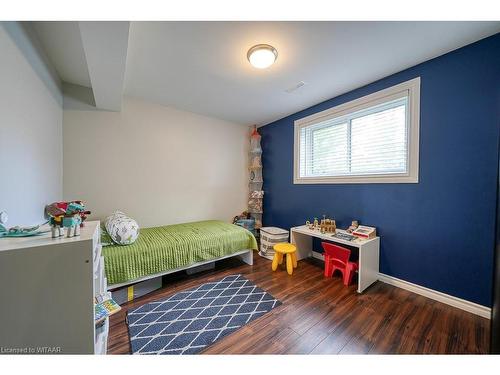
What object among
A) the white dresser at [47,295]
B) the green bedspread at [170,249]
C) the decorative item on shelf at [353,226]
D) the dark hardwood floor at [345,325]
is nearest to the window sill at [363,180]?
the decorative item on shelf at [353,226]

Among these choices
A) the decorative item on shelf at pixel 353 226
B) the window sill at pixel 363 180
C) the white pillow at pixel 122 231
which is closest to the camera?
the white pillow at pixel 122 231

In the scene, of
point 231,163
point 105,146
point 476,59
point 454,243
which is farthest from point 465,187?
point 105,146

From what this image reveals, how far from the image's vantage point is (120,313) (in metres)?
1.60

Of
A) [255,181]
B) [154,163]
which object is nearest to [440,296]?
[255,181]

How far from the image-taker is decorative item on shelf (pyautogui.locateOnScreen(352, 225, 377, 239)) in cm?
205

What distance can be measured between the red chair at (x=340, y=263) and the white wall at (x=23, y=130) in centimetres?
278

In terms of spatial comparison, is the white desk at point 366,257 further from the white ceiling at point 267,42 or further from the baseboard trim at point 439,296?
the white ceiling at point 267,42

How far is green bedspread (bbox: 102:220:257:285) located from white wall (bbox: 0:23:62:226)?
690 millimetres

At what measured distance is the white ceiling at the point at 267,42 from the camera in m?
1.37

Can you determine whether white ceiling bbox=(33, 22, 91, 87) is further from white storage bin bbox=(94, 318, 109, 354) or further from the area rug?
the area rug

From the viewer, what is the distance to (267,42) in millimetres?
1495

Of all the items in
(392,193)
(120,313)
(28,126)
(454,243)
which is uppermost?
(28,126)

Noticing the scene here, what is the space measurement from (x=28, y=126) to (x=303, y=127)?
118 inches
